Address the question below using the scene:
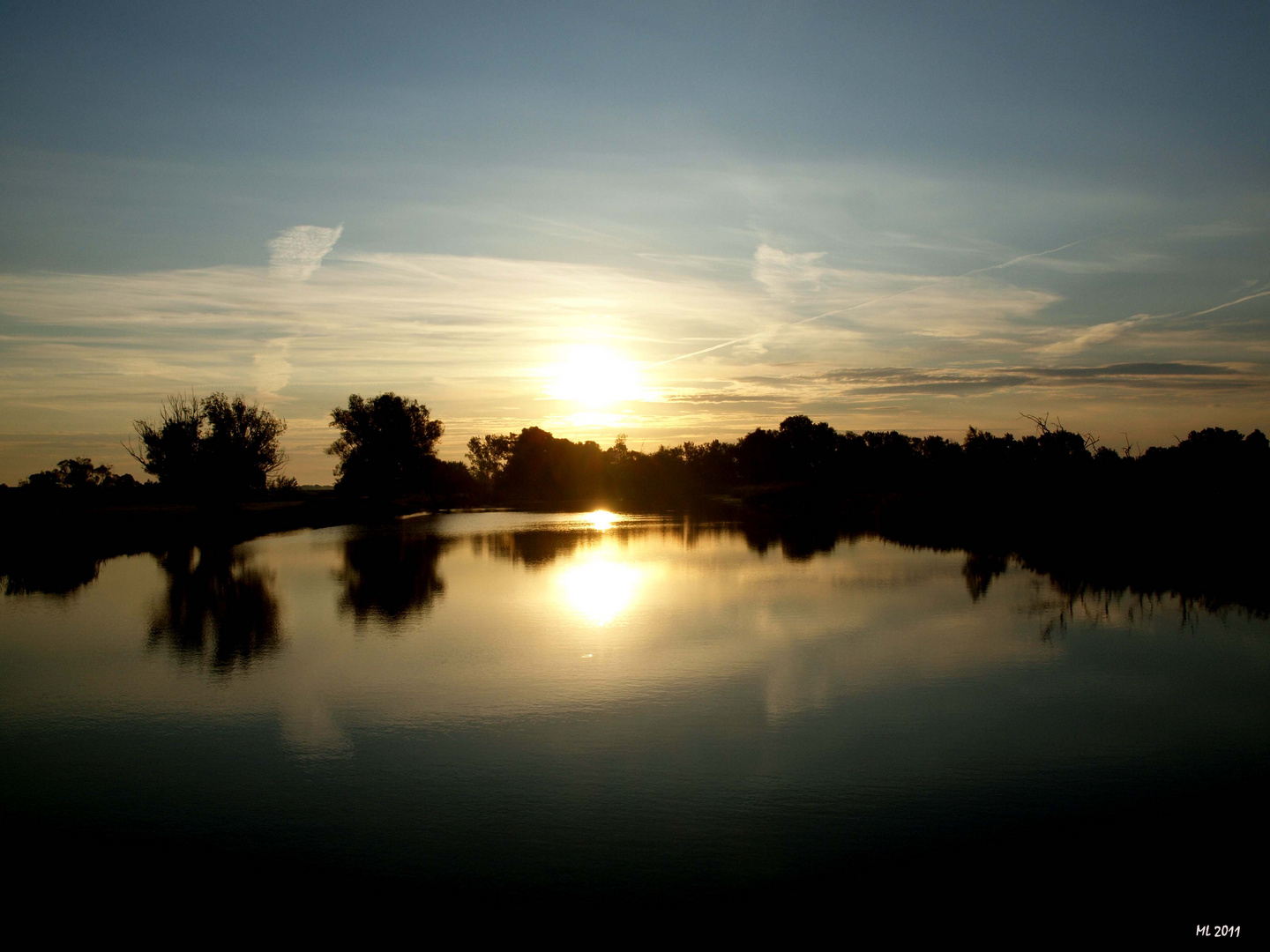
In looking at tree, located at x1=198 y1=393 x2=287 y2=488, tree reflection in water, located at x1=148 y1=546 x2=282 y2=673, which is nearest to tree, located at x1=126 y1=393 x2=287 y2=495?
tree, located at x1=198 y1=393 x2=287 y2=488

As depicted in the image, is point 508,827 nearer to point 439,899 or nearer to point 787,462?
point 439,899

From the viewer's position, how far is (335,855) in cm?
596

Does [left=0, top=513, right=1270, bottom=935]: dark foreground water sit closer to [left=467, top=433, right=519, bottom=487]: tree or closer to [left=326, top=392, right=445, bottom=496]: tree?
[left=326, top=392, right=445, bottom=496]: tree

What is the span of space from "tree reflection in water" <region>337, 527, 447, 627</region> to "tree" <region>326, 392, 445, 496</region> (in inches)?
2185

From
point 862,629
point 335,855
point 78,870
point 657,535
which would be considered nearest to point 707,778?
point 335,855

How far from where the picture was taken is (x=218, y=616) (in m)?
16.4

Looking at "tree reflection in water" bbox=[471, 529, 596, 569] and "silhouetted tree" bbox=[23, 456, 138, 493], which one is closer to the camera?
"tree reflection in water" bbox=[471, 529, 596, 569]

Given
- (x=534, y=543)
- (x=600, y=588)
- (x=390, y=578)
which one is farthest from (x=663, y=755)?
(x=534, y=543)

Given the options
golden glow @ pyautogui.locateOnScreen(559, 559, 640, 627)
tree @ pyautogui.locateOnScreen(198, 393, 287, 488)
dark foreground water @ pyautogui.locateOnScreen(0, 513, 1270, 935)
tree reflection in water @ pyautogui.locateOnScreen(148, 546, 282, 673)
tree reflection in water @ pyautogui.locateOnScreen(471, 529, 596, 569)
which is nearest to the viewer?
dark foreground water @ pyautogui.locateOnScreen(0, 513, 1270, 935)

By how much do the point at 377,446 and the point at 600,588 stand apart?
253ft

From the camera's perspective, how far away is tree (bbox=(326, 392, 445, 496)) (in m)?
92.3

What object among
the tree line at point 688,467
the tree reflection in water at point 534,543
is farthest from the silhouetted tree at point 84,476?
the tree reflection in water at point 534,543

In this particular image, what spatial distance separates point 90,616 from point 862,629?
1426 cm

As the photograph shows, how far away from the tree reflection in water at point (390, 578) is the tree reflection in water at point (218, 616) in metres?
1.73
